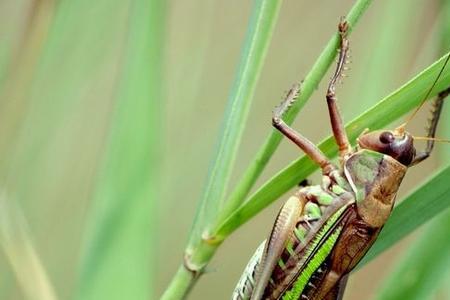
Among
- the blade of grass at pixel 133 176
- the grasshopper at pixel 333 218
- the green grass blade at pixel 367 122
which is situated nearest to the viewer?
the green grass blade at pixel 367 122

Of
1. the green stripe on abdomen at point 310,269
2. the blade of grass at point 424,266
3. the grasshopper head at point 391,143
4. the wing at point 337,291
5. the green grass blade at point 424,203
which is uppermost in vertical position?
the green grass blade at point 424,203

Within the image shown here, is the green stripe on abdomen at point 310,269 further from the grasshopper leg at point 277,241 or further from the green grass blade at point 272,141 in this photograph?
the green grass blade at point 272,141

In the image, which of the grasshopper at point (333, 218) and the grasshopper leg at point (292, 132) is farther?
the grasshopper at point (333, 218)

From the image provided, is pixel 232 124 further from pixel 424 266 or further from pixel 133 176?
pixel 424 266

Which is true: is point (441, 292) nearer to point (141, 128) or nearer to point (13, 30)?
point (141, 128)

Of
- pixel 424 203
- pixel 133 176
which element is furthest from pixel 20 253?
pixel 424 203

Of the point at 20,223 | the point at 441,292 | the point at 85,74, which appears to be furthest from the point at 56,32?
the point at 441,292

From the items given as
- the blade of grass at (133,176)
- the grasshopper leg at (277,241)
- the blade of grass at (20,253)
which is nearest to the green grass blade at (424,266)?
the grasshopper leg at (277,241)
